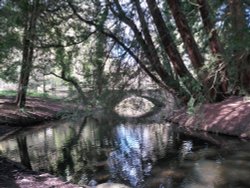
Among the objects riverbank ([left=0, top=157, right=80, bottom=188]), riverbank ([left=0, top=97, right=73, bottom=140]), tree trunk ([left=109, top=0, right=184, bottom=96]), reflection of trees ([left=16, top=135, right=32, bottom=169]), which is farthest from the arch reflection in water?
riverbank ([left=0, top=97, right=73, bottom=140])

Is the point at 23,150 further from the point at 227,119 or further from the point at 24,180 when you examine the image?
the point at 227,119

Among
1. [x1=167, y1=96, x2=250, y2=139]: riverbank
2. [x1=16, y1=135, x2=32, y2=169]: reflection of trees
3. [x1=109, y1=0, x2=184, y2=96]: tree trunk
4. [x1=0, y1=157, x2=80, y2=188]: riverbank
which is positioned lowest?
[x1=0, y1=157, x2=80, y2=188]: riverbank

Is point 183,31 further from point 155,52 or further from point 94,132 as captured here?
point 94,132

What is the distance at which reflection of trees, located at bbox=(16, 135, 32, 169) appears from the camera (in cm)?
1320

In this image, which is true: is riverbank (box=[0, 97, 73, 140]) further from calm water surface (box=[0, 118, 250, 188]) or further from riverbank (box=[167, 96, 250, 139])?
riverbank (box=[167, 96, 250, 139])

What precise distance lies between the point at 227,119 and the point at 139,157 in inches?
204

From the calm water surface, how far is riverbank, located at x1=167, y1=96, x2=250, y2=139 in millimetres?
677

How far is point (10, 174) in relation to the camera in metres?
9.76

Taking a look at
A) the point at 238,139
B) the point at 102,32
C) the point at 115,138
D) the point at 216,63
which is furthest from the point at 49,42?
the point at 216,63

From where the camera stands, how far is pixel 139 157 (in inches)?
500

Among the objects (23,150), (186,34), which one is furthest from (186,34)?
(23,150)

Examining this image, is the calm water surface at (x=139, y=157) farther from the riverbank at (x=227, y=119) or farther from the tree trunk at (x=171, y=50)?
the tree trunk at (x=171, y=50)

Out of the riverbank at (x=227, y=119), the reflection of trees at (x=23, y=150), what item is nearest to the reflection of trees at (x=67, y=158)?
the reflection of trees at (x=23, y=150)

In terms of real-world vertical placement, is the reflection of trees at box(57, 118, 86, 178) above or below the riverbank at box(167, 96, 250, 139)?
below
